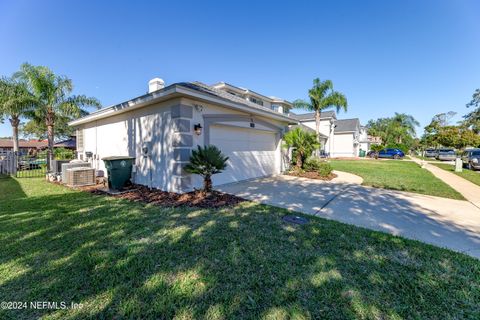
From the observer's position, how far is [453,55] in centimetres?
1272

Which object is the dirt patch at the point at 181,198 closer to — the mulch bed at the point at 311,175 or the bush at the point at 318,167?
the mulch bed at the point at 311,175

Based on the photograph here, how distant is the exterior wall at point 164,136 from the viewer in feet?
21.5

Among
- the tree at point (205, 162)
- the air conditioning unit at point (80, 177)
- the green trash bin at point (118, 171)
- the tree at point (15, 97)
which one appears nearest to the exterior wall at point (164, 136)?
the tree at point (205, 162)

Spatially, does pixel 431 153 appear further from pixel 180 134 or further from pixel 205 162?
pixel 180 134

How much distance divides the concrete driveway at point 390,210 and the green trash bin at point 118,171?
362 centimetres

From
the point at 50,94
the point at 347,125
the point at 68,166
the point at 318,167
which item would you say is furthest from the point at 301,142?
the point at 347,125

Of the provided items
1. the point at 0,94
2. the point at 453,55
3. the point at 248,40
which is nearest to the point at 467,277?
Result: the point at 248,40

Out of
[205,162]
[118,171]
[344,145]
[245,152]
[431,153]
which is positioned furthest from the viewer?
[431,153]

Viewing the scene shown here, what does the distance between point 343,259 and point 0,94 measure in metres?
18.1

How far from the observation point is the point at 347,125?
35781mm

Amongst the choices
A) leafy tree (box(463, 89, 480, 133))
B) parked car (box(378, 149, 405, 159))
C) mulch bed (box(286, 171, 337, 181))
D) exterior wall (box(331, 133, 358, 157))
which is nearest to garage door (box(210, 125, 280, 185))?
mulch bed (box(286, 171, 337, 181))

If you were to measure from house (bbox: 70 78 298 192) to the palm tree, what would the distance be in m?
1.50

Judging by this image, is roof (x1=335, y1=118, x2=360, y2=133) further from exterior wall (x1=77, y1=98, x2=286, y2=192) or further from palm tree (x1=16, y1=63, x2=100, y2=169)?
palm tree (x1=16, y1=63, x2=100, y2=169)

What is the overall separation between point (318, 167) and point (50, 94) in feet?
50.5
